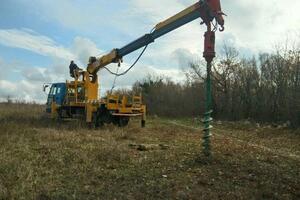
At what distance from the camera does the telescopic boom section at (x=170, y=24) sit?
1430 centimetres

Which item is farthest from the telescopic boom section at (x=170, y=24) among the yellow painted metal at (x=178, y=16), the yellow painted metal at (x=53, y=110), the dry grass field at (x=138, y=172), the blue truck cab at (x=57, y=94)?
the dry grass field at (x=138, y=172)

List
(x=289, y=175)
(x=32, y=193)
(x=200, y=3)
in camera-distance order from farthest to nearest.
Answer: (x=200, y=3), (x=289, y=175), (x=32, y=193)

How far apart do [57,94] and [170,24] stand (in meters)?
10.7

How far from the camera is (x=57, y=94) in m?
27.2

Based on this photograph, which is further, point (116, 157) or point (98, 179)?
point (116, 157)

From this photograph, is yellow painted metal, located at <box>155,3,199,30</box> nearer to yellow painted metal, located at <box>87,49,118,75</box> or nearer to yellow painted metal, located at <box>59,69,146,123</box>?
yellow painted metal, located at <box>87,49,118,75</box>

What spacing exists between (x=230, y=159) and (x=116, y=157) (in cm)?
321

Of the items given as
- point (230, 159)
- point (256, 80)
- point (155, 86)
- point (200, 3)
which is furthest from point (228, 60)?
point (230, 159)

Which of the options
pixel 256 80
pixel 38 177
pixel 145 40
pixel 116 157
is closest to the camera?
pixel 38 177

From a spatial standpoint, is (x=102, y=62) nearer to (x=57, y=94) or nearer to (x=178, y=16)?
(x=57, y=94)

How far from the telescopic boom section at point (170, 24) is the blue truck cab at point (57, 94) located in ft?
6.82

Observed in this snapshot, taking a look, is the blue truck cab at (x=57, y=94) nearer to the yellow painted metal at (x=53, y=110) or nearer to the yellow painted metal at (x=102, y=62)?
the yellow painted metal at (x=53, y=110)

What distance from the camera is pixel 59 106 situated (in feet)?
86.3

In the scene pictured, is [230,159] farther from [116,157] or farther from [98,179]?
[98,179]
